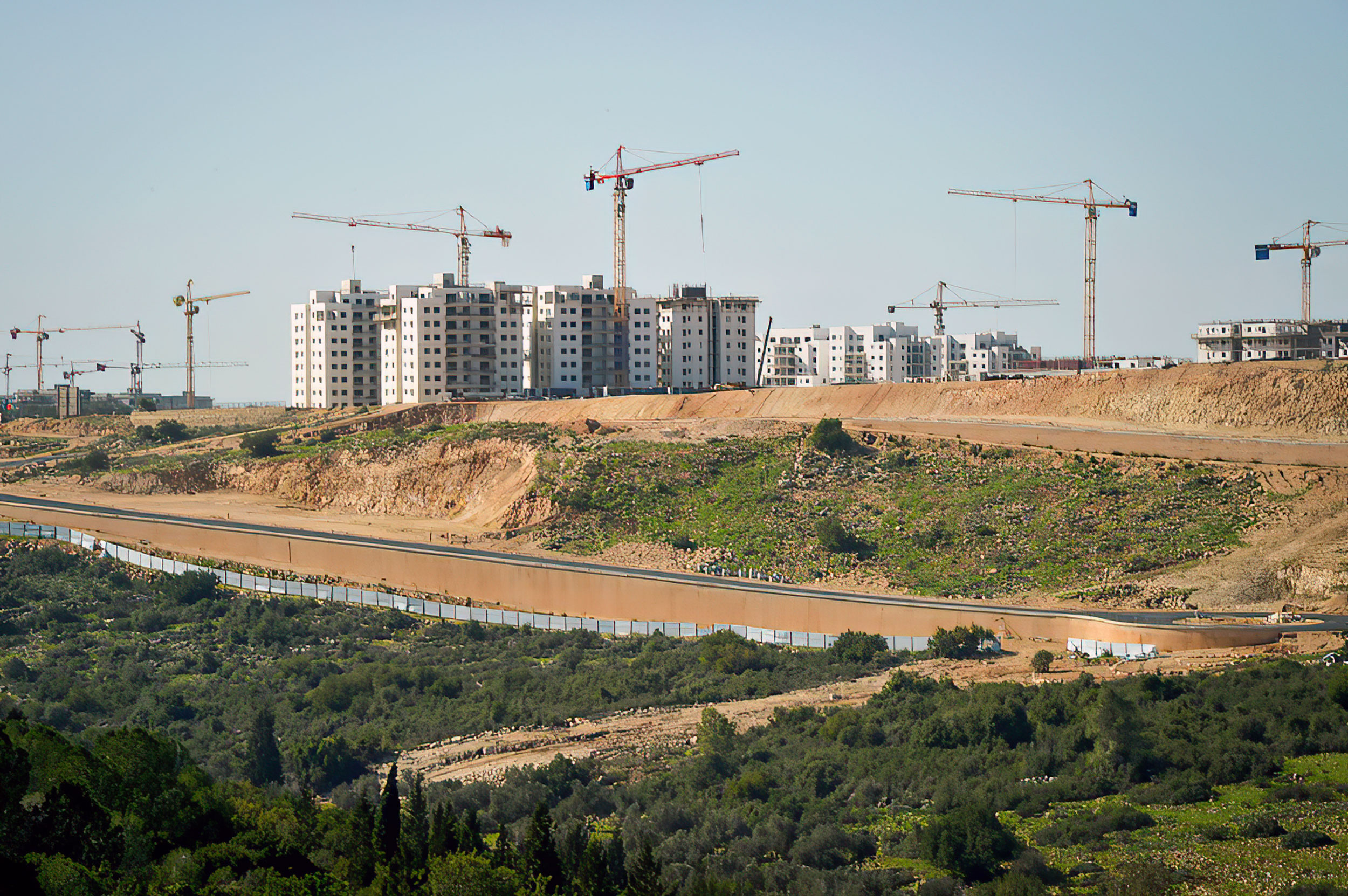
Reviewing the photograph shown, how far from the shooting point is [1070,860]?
116ft

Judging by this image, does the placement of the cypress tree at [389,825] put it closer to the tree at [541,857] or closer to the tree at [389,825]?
the tree at [389,825]

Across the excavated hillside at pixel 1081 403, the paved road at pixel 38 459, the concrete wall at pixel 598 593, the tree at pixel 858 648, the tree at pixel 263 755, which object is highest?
the excavated hillside at pixel 1081 403

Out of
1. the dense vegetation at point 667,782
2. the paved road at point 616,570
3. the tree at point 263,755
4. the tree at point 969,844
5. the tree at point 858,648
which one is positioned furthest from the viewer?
the paved road at point 616,570

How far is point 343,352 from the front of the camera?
12781 centimetres

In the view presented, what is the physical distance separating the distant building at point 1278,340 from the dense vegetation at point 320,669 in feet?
279

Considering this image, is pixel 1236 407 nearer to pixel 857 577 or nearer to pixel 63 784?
pixel 857 577

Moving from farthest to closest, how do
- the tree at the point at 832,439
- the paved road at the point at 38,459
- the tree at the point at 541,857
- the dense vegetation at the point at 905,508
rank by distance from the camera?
the paved road at the point at 38,459 → the tree at the point at 832,439 → the dense vegetation at the point at 905,508 → the tree at the point at 541,857

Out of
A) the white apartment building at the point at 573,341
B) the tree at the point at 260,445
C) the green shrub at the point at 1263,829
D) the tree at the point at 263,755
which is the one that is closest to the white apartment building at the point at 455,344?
the white apartment building at the point at 573,341

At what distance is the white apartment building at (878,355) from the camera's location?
166125 mm

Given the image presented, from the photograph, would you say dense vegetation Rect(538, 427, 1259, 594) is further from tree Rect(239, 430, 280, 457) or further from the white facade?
the white facade

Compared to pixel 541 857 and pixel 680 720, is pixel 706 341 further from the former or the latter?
pixel 541 857

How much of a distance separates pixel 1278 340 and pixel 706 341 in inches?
2038

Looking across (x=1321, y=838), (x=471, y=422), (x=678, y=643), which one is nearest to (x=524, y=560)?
(x=678, y=643)

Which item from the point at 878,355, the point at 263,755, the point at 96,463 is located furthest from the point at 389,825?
the point at 878,355
